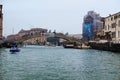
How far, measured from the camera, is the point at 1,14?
10600 centimetres

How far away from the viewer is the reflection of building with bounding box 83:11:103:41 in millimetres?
157625

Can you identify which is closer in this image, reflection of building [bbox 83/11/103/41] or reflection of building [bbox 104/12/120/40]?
reflection of building [bbox 104/12/120/40]

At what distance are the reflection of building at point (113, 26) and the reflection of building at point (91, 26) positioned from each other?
56.3 metres

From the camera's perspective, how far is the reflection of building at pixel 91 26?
158 m

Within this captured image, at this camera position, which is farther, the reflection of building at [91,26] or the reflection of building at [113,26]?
the reflection of building at [91,26]

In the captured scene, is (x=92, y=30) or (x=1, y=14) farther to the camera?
(x=92, y=30)

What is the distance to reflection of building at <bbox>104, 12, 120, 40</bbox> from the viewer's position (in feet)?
265

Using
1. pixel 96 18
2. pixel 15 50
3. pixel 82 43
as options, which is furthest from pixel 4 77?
pixel 96 18

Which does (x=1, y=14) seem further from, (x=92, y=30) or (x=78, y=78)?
(x=78, y=78)

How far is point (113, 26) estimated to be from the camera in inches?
3344

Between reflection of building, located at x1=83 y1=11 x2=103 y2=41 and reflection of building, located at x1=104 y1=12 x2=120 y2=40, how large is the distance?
56252mm

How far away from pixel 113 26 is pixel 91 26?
79.5 meters

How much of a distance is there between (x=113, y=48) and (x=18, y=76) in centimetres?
4892

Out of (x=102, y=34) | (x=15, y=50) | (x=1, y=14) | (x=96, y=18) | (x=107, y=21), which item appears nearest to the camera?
(x=15, y=50)
